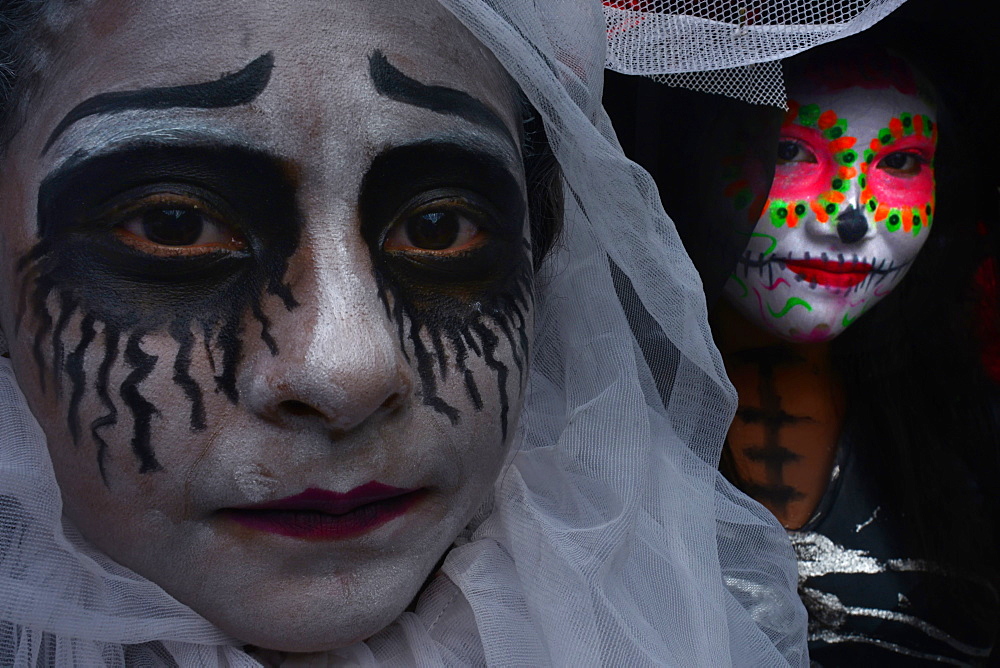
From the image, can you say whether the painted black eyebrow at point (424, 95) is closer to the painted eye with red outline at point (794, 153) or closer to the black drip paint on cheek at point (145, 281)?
the black drip paint on cheek at point (145, 281)

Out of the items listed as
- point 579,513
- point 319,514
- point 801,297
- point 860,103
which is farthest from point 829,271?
point 319,514

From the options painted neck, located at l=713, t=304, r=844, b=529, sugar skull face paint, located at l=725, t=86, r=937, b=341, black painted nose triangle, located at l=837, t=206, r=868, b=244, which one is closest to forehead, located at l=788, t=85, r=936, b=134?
sugar skull face paint, located at l=725, t=86, r=937, b=341

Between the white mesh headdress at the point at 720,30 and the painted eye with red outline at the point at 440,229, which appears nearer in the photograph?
the painted eye with red outline at the point at 440,229

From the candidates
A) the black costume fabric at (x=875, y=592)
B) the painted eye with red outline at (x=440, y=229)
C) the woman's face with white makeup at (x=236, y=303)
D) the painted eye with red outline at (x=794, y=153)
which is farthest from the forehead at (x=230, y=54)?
the black costume fabric at (x=875, y=592)

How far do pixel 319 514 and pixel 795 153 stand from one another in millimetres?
1202

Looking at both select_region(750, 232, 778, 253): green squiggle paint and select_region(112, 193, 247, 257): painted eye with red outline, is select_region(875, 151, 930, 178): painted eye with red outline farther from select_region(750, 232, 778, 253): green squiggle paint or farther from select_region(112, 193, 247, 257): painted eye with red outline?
select_region(112, 193, 247, 257): painted eye with red outline

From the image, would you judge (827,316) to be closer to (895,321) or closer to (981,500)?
(895,321)

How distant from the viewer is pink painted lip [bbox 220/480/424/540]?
2.90ft

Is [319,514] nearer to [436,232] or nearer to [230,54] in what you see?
[436,232]

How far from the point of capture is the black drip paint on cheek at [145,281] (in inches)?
33.8

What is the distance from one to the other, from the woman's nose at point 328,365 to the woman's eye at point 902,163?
1.23 metres

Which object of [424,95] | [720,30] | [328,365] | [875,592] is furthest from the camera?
[875,592]

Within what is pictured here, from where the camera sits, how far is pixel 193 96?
34.4 inches

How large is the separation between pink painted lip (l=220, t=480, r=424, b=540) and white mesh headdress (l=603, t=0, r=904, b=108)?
0.69 metres
